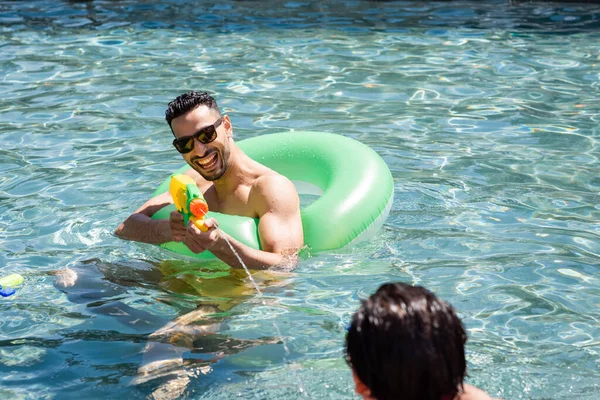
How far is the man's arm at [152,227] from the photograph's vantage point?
3938 millimetres

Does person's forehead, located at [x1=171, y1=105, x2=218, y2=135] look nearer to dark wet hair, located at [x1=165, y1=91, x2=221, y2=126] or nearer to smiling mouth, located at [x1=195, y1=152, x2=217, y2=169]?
dark wet hair, located at [x1=165, y1=91, x2=221, y2=126]

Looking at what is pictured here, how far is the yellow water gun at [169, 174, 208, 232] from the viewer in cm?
361

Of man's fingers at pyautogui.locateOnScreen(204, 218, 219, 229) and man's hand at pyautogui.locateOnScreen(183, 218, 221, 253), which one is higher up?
man's fingers at pyautogui.locateOnScreen(204, 218, 219, 229)

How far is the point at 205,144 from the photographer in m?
4.13

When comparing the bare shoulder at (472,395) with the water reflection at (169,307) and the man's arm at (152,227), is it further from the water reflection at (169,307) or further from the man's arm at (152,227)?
the man's arm at (152,227)

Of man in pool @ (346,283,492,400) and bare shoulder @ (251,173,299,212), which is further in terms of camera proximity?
bare shoulder @ (251,173,299,212)

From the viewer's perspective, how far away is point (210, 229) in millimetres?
3662

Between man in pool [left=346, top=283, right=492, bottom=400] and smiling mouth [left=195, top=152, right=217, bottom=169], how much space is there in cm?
246

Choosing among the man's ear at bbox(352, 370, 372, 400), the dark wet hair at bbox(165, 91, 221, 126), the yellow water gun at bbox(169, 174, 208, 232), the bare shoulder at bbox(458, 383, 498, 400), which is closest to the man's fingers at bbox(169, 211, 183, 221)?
the yellow water gun at bbox(169, 174, 208, 232)

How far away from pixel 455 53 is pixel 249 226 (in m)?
5.23

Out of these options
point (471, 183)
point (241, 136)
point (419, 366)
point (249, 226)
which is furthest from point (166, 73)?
point (419, 366)

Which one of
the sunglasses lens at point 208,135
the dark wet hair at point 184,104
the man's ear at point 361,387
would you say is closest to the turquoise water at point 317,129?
the sunglasses lens at point 208,135

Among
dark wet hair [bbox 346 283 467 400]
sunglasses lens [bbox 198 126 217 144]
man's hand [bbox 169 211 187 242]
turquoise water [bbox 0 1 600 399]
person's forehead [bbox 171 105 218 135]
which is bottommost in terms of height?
turquoise water [bbox 0 1 600 399]

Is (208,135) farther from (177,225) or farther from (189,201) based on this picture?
(189,201)
